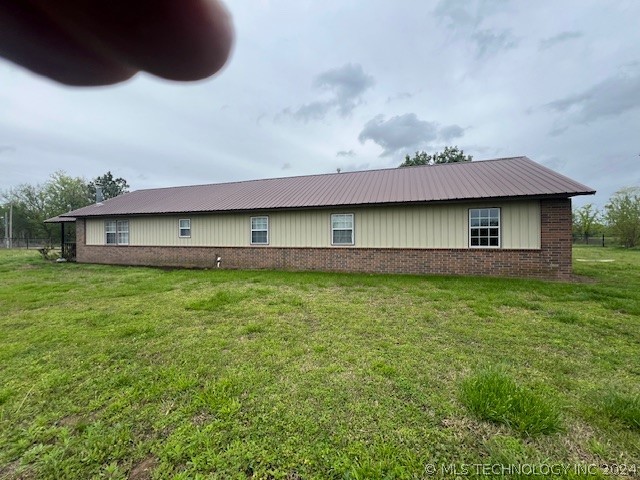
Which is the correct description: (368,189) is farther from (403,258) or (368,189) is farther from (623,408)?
(623,408)

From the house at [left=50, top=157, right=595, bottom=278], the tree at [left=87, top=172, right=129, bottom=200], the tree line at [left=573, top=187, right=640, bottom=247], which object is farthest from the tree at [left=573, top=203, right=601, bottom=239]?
the tree at [left=87, top=172, right=129, bottom=200]

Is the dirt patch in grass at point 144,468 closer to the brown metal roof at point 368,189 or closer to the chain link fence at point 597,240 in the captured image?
the brown metal roof at point 368,189

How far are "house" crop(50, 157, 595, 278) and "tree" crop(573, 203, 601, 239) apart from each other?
2559 cm

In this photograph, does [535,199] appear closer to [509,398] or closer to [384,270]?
[384,270]

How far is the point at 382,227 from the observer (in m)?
11.1

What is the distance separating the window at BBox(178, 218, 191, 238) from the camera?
14.3 m

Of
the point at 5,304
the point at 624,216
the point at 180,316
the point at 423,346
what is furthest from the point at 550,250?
the point at 624,216

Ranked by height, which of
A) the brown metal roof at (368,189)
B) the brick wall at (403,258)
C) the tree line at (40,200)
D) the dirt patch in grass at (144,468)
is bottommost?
the dirt patch in grass at (144,468)

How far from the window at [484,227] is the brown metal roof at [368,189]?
0.65 meters

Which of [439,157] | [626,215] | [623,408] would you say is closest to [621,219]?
[626,215]

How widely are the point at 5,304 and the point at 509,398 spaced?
9354mm

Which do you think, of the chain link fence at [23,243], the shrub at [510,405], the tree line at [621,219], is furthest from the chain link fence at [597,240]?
the chain link fence at [23,243]

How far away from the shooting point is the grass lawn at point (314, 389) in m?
2.22

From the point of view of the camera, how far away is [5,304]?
263 inches
